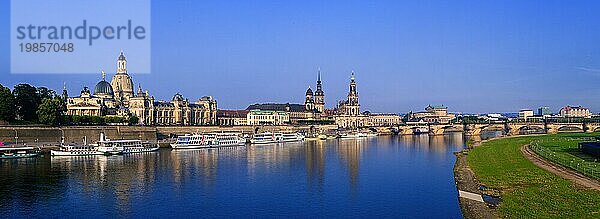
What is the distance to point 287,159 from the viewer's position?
48.8 m

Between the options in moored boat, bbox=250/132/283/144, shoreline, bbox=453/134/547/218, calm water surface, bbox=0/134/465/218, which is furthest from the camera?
moored boat, bbox=250/132/283/144

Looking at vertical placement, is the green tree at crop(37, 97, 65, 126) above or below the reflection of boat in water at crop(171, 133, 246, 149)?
above

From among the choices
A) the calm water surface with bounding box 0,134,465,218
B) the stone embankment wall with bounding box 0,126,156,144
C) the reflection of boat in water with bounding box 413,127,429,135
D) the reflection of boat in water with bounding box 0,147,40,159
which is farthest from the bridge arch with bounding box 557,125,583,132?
the reflection of boat in water with bounding box 0,147,40,159

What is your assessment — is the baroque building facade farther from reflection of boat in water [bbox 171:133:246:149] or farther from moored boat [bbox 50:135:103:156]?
moored boat [bbox 50:135:103:156]

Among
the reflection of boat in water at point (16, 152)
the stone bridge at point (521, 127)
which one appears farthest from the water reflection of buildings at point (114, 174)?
the stone bridge at point (521, 127)

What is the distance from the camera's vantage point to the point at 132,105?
99.7 metres

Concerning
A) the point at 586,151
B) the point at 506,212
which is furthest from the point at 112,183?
the point at 586,151

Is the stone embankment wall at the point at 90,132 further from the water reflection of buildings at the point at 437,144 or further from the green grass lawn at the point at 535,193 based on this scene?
the green grass lawn at the point at 535,193

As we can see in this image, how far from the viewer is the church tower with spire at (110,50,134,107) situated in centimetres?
11094

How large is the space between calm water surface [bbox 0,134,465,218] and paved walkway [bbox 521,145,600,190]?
5.27 m

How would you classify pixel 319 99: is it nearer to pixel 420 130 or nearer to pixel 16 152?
pixel 420 130

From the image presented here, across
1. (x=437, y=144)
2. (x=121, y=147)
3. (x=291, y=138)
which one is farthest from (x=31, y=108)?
(x=437, y=144)

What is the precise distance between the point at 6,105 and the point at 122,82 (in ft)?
180

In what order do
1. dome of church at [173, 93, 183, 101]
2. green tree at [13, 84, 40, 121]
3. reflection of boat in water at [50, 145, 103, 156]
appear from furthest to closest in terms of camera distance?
1. dome of church at [173, 93, 183, 101]
2. green tree at [13, 84, 40, 121]
3. reflection of boat in water at [50, 145, 103, 156]
